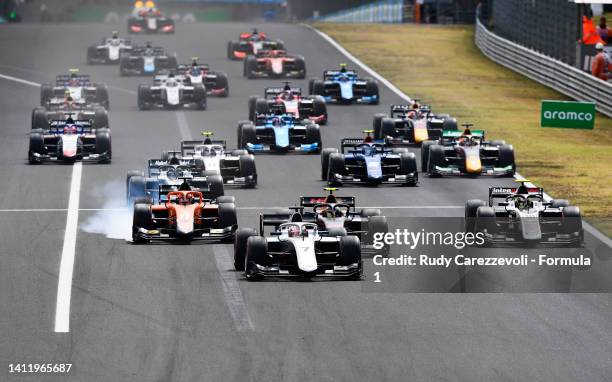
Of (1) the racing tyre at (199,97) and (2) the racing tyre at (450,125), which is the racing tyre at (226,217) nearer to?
(2) the racing tyre at (450,125)

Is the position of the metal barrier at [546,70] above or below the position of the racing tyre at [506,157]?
above

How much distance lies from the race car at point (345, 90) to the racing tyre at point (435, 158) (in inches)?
730

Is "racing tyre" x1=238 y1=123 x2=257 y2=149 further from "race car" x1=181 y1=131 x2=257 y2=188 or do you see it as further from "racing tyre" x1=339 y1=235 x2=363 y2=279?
"racing tyre" x1=339 y1=235 x2=363 y2=279

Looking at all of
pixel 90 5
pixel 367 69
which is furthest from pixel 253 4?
pixel 367 69

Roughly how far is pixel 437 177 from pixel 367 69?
30.9 m

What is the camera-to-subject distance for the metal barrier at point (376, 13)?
105 m

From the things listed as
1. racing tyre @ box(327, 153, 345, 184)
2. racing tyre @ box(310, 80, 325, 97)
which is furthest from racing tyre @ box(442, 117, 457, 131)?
racing tyre @ box(310, 80, 325, 97)

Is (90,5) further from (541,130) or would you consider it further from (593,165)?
(593,165)

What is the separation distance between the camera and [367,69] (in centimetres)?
7381

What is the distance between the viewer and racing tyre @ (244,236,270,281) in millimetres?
28500

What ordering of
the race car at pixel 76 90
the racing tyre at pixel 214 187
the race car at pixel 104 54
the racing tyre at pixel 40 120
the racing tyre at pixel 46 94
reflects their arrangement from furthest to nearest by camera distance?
1. the race car at pixel 104 54
2. the race car at pixel 76 90
3. the racing tyre at pixel 46 94
4. the racing tyre at pixel 40 120
5. the racing tyre at pixel 214 187

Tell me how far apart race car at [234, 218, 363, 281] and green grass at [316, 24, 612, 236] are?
10.7 metres

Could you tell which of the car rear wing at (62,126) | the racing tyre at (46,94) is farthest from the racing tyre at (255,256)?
the racing tyre at (46,94)

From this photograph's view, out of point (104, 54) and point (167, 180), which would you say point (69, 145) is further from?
point (104, 54)
